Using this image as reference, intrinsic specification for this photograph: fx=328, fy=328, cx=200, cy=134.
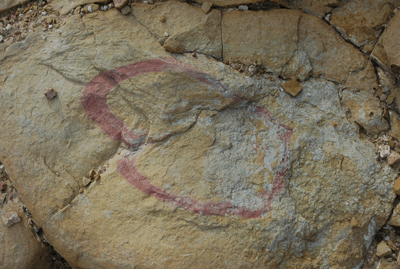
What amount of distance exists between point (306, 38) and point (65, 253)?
7.09 ft

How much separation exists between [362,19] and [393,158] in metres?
0.98

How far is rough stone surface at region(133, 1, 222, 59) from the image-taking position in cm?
226

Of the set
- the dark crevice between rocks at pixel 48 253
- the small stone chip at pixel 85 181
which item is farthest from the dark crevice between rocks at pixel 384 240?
the dark crevice between rocks at pixel 48 253

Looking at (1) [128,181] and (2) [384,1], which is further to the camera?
(2) [384,1]

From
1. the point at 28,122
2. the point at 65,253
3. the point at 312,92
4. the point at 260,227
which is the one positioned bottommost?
the point at 260,227

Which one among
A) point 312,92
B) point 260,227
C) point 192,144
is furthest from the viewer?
point 312,92

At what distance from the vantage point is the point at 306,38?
7.55 feet

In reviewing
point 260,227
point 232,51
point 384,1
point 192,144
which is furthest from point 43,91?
point 384,1

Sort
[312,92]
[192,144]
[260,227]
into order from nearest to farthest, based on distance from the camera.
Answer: [260,227] < [192,144] < [312,92]

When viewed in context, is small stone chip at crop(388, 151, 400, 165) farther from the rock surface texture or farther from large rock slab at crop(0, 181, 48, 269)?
large rock slab at crop(0, 181, 48, 269)

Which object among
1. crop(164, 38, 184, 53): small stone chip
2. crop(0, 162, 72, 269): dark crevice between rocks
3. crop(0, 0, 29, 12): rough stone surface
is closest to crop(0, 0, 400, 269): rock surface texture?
crop(164, 38, 184, 53): small stone chip

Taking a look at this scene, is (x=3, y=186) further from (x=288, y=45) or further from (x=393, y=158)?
(x=393, y=158)

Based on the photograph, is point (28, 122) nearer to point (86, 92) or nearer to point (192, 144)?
point (86, 92)

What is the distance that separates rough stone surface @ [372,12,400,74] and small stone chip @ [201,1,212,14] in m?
1.17
